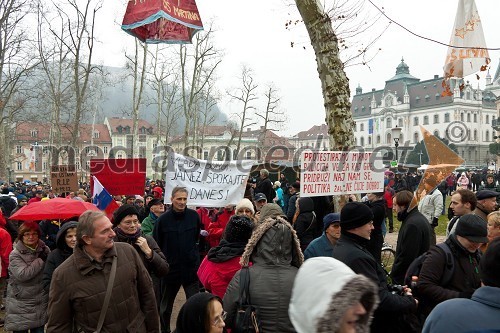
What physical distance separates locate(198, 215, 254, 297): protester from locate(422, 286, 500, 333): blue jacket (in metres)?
1.85

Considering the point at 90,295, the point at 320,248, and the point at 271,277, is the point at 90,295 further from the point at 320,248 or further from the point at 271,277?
the point at 320,248

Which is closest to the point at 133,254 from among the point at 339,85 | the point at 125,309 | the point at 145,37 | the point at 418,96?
the point at 125,309

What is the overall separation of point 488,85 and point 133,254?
121 metres

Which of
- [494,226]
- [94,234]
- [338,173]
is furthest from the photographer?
[338,173]

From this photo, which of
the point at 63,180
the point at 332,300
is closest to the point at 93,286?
the point at 332,300

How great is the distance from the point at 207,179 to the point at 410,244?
147 inches

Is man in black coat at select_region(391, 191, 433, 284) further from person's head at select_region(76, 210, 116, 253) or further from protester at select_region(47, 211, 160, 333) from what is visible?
person's head at select_region(76, 210, 116, 253)

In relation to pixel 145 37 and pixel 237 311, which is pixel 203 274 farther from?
pixel 145 37

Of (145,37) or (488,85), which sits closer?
(145,37)

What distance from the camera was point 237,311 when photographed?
3217 mm

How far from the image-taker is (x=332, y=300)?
1729 millimetres

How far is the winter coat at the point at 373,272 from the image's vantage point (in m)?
Result: 3.35

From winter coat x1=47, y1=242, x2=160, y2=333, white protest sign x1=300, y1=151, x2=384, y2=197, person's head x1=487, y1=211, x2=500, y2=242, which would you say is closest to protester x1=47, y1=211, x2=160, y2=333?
winter coat x1=47, y1=242, x2=160, y2=333

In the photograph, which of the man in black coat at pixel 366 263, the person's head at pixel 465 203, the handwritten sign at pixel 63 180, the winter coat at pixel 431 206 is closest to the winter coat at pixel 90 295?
the man in black coat at pixel 366 263
